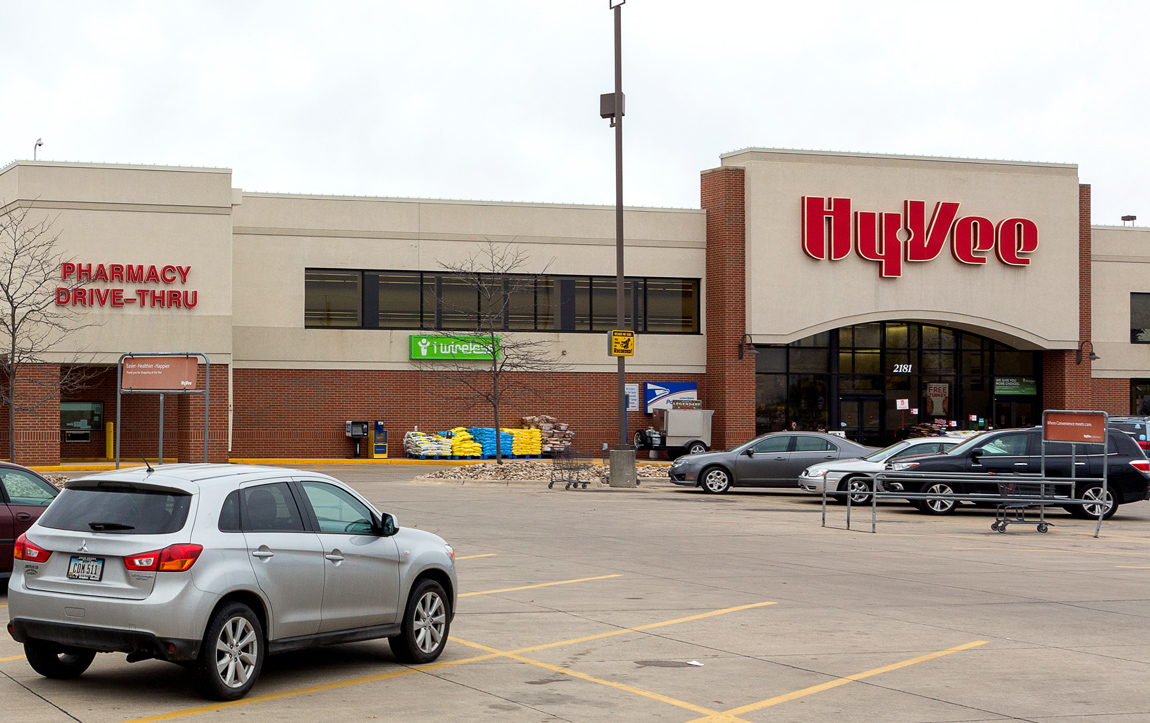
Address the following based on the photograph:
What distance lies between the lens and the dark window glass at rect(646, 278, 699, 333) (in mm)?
41688

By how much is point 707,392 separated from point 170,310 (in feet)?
59.8

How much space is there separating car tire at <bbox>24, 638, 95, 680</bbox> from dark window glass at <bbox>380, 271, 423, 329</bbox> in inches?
1255

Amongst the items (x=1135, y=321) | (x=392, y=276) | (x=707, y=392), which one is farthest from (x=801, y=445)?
(x=1135, y=321)

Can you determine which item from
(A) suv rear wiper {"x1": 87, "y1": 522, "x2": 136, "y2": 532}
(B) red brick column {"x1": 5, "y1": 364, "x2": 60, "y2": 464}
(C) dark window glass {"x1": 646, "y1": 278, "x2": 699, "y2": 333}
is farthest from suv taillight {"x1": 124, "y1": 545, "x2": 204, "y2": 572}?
(C) dark window glass {"x1": 646, "y1": 278, "x2": 699, "y2": 333}

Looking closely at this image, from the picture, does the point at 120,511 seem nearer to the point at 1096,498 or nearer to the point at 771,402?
the point at 1096,498

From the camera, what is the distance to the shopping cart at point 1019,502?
20.2m

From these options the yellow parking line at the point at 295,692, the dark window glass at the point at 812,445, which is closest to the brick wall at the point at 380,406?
the dark window glass at the point at 812,445

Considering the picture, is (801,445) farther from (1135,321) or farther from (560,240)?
(1135,321)

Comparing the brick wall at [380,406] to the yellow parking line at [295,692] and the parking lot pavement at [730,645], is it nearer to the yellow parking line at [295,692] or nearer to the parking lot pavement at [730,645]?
the parking lot pavement at [730,645]

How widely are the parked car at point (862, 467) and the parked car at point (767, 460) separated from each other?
1.19 m

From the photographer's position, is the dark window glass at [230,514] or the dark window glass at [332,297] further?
the dark window glass at [332,297]

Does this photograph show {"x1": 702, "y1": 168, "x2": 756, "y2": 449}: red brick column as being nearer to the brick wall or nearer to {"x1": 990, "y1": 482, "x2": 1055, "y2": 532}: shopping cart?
the brick wall

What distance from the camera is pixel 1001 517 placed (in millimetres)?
22266

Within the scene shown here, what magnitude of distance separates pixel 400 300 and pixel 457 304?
1.94 meters
